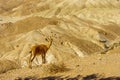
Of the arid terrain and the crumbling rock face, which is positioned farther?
the crumbling rock face

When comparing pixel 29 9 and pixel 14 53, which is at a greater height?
pixel 29 9

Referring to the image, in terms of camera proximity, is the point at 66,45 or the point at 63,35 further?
the point at 63,35

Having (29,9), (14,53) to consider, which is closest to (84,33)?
(14,53)

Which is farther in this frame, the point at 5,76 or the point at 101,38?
the point at 101,38

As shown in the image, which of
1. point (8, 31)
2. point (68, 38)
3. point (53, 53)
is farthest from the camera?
point (8, 31)

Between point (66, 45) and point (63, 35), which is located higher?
point (63, 35)

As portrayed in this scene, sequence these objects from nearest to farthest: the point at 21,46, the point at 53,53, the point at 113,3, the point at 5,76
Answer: the point at 5,76, the point at 53,53, the point at 21,46, the point at 113,3

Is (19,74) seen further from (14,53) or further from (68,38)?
(68,38)

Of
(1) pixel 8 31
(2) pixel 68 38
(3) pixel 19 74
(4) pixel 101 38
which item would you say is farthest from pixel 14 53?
(3) pixel 19 74

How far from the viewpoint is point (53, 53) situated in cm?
5697

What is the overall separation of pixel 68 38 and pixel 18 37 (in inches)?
385

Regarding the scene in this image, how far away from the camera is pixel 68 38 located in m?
67.1

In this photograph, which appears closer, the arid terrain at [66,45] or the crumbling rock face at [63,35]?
the arid terrain at [66,45]

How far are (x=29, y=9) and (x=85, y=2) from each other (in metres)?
27.9
